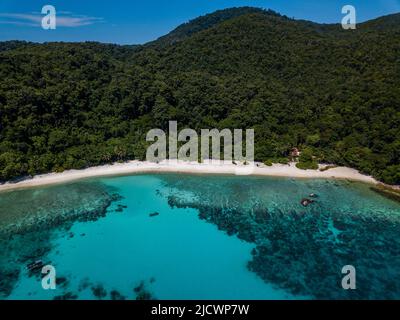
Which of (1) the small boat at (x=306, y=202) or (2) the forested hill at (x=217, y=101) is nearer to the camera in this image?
(1) the small boat at (x=306, y=202)

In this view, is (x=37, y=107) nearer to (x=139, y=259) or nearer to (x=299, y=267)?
(x=139, y=259)

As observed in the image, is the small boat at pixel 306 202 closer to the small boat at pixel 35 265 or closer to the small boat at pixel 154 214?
the small boat at pixel 154 214

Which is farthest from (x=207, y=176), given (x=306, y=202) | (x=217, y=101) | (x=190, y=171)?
(x=217, y=101)

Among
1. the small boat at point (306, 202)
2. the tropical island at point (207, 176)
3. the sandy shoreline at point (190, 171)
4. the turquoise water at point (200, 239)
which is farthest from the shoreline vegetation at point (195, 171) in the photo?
the small boat at point (306, 202)

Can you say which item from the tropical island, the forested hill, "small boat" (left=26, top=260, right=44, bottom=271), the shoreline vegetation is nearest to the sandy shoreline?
the shoreline vegetation
